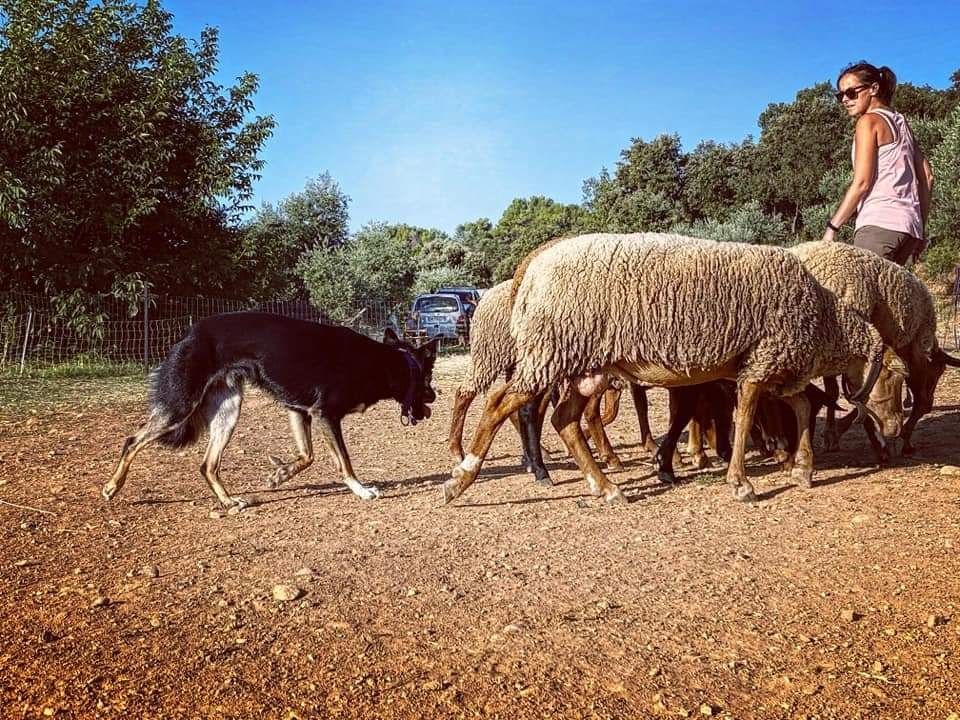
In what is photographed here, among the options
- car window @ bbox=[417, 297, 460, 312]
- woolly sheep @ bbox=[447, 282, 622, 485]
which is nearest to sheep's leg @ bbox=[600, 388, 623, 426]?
woolly sheep @ bbox=[447, 282, 622, 485]

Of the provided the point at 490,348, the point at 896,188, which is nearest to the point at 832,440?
the point at 896,188

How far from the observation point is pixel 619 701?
287 centimetres

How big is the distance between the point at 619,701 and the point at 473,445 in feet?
9.80

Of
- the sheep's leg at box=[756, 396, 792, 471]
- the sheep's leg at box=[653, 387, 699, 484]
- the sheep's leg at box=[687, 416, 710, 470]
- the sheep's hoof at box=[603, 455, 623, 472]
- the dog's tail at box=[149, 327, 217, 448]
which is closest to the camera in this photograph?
the dog's tail at box=[149, 327, 217, 448]

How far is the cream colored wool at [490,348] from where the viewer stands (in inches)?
303

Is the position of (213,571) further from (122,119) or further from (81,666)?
(122,119)

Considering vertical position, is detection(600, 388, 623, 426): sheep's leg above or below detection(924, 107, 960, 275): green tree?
below

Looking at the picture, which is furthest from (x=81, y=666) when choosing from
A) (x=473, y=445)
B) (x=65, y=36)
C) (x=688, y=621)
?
(x=65, y=36)

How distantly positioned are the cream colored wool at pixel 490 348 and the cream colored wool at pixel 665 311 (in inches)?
64.5

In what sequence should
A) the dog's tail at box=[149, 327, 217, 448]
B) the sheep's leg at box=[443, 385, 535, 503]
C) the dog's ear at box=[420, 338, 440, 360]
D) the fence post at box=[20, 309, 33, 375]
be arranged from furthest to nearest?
1. the fence post at box=[20, 309, 33, 375]
2. the dog's ear at box=[420, 338, 440, 360]
3. the dog's tail at box=[149, 327, 217, 448]
4. the sheep's leg at box=[443, 385, 535, 503]

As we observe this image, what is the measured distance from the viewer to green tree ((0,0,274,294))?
17.1m

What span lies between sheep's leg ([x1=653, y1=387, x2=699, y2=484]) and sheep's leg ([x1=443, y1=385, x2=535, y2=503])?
1.57m

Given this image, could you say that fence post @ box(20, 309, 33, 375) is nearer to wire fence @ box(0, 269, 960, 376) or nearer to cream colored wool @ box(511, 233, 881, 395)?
wire fence @ box(0, 269, 960, 376)

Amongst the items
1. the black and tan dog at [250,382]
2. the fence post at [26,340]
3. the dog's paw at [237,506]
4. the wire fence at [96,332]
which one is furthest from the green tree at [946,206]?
the dog's paw at [237,506]
